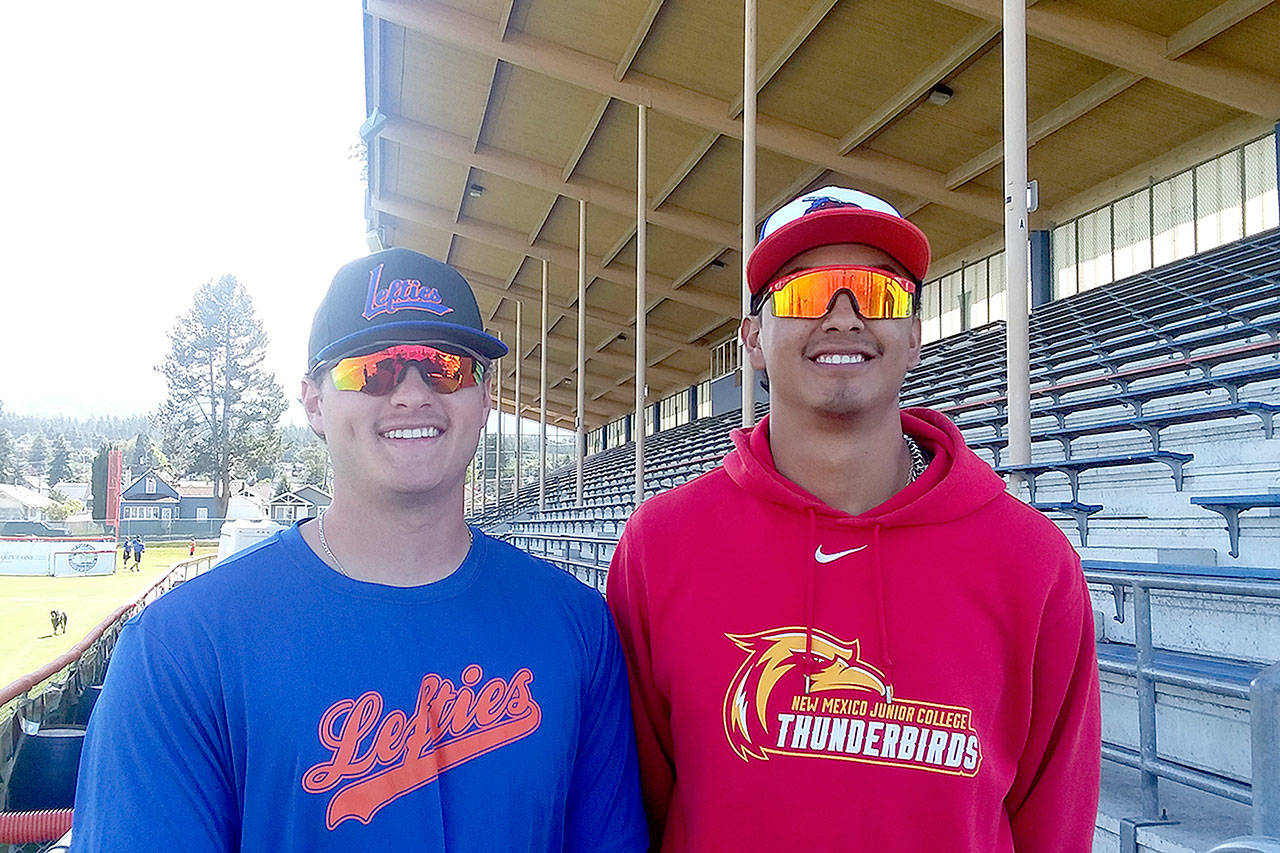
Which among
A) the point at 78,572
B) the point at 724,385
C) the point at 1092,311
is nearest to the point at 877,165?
the point at 1092,311

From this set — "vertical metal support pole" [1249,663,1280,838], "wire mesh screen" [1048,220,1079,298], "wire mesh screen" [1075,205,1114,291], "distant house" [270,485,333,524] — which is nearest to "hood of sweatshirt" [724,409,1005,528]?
"vertical metal support pole" [1249,663,1280,838]

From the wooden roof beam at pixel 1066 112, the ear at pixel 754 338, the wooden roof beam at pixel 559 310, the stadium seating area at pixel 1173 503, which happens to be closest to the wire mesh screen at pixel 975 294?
the wooden roof beam at pixel 1066 112

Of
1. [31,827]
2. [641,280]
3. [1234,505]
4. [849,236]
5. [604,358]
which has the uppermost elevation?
[604,358]

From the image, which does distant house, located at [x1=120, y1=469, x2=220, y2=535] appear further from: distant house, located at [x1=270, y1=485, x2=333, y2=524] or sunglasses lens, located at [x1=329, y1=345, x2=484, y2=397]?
sunglasses lens, located at [x1=329, y1=345, x2=484, y2=397]

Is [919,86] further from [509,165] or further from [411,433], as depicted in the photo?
[411,433]

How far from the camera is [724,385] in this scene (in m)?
29.0

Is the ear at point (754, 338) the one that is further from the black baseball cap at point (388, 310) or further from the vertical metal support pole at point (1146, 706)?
the vertical metal support pole at point (1146, 706)

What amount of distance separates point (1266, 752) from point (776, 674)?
0.69 metres

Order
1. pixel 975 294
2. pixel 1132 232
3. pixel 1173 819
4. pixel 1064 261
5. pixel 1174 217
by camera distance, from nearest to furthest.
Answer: pixel 1173 819, pixel 1174 217, pixel 1132 232, pixel 1064 261, pixel 975 294

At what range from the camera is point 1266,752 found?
1.29m

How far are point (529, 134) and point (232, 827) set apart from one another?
16.6 meters

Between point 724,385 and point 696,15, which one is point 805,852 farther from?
point 724,385

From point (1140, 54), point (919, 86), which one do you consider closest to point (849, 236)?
point (1140, 54)

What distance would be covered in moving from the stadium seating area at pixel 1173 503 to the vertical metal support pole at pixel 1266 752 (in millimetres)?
1052
